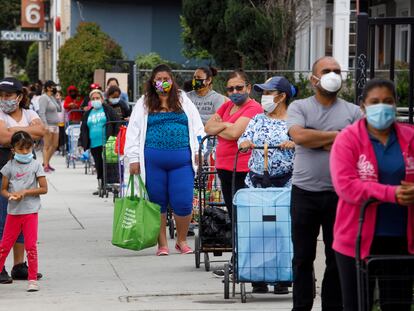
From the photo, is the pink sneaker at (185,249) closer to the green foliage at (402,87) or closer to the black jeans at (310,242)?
the black jeans at (310,242)

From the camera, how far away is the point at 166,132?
11438 mm

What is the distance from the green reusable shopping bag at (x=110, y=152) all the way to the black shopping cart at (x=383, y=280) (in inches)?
464

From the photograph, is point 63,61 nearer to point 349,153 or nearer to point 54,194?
point 54,194

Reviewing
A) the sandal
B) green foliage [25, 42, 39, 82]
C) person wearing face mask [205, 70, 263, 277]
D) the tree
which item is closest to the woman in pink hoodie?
person wearing face mask [205, 70, 263, 277]

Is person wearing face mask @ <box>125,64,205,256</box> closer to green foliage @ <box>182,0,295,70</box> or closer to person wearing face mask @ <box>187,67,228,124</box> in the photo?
person wearing face mask @ <box>187,67,228,124</box>

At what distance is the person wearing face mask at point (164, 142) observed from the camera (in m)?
11.4

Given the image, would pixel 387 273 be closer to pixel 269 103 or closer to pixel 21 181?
pixel 269 103

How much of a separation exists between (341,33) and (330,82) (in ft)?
52.3

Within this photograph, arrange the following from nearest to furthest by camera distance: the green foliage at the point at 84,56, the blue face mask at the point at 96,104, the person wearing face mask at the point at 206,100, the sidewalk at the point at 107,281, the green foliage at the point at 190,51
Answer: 1. the sidewalk at the point at 107,281
2. the person wearing face mask at the point at 206,100
3. the blue face mask at the point at 96,104
4. the green foliage at the point at 84,56
5. the green foliage at the point at 190,51

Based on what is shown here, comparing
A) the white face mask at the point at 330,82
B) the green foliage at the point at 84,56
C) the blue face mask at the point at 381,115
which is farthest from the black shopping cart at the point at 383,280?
the green foliage at the point at 84,56

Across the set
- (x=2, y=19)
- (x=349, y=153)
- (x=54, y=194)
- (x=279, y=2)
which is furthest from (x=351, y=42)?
(x=2, y=19)

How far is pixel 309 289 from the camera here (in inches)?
303

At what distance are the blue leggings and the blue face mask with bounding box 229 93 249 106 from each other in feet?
4.51

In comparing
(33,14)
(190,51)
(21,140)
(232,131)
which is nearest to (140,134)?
(232,131)
